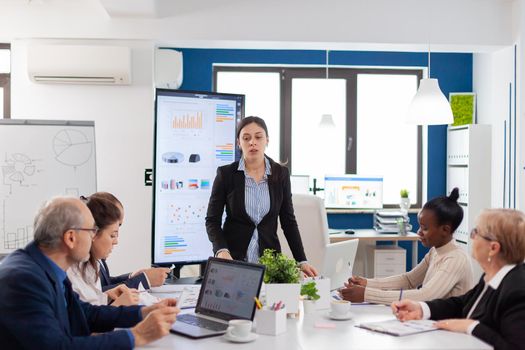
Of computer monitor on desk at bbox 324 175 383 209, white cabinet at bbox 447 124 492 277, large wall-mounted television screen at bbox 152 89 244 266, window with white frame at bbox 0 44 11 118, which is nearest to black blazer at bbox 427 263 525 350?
large wall-mounted television screen at bbox 152 89 244 266

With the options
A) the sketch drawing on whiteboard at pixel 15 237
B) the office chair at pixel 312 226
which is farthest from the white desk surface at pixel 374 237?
the sketch drawing on whiteboard at pixel 15 237

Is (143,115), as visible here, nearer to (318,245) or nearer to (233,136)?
(233,136)

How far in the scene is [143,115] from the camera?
16.3 feet

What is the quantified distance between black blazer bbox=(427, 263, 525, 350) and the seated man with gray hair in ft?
3.42

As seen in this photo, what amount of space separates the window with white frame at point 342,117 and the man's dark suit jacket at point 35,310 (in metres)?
5.55

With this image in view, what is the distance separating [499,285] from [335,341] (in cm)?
58

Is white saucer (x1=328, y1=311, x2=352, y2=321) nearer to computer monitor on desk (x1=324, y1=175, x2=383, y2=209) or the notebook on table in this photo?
the notebook on table

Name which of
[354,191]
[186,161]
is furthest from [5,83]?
[354,191]

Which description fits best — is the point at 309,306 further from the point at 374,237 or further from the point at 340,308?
the point at 374,237

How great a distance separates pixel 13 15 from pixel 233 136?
6.93 ft

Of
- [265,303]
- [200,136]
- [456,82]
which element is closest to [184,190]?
[200,136]

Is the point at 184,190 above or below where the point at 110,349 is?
above

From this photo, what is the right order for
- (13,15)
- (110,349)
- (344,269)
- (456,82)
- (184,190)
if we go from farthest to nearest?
(456,82) → (13,15) → (184,190) → (344,269) → (110,349)

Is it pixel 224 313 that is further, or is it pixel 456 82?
pixel 456 82
